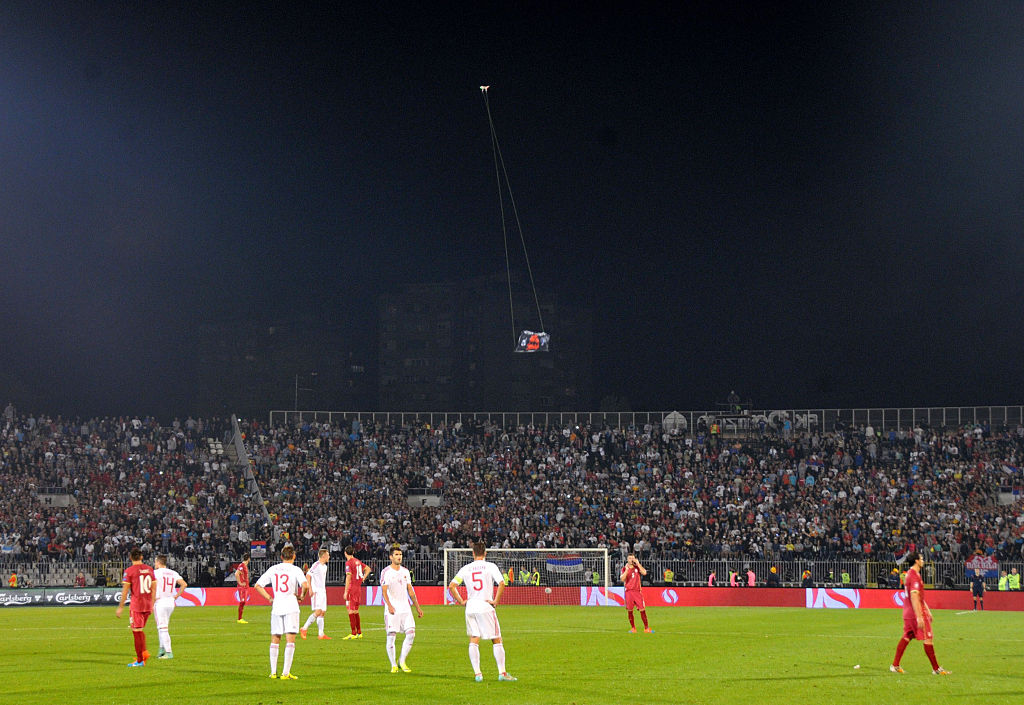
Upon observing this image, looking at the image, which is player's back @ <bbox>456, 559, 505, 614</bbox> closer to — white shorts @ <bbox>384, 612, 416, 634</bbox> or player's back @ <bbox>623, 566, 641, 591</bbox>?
white shorts @ <bbox>384, 612, 416, 634</bbox>

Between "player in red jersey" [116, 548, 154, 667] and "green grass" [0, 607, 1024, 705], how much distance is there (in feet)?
1.56

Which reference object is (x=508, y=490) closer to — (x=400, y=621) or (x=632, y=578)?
(x=632, y=578)

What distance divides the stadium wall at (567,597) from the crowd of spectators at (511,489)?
3.31 meters

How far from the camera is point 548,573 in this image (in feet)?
167

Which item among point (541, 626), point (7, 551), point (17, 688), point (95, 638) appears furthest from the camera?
point (7, 551)

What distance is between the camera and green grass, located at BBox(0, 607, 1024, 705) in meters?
17.2

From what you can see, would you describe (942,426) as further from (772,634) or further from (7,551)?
(7,551)

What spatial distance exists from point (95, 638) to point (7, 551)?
2580 centimetres

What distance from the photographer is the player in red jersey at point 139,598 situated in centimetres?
2206

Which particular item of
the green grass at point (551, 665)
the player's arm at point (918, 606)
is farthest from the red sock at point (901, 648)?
the player's arm at point (918, 606)

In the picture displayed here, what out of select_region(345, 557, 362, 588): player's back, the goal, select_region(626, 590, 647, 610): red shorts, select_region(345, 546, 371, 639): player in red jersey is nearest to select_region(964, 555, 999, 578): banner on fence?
the goal

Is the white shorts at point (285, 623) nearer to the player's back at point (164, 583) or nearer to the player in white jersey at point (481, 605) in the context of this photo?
the player in white jersey at point (481, 605)

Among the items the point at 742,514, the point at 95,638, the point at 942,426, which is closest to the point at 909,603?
the point at 95,638

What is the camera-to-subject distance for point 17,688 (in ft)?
60.5
